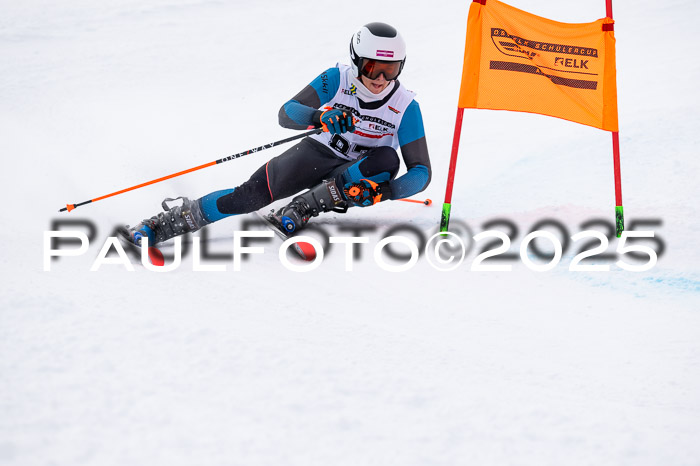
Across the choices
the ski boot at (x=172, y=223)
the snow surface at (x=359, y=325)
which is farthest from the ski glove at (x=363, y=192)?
the ski boot at (x=172, y=223)

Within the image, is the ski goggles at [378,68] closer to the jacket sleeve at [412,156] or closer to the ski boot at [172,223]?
the jacket sleeve at [412,156]

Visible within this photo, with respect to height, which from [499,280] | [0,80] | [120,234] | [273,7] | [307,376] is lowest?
[307,376]

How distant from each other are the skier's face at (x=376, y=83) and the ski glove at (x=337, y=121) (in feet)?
1.10

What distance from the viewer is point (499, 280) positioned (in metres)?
3.95

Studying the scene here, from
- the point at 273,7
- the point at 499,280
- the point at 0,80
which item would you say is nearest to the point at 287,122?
the point at 499,280

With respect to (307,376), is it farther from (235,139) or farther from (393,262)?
(235,139)

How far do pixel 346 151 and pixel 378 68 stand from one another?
29.4 inches

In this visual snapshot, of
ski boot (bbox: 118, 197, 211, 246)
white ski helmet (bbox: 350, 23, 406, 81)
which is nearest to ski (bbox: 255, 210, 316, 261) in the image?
ski boot (bbox: 118, 197, 211, 246)

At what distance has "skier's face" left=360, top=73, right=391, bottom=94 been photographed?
14.7ft

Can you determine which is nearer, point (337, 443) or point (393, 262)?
point (337, 443)

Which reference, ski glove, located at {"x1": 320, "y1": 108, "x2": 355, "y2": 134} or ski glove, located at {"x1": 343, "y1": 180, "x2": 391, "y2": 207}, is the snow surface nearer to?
ski glove, located at {"x1": 343, "y1": 180, "x2": 391, "y2": 207}

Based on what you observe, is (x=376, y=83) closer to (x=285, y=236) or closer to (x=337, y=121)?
(x=337, y=121)

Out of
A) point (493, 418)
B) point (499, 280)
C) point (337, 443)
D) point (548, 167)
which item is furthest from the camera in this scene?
point (548, 167)

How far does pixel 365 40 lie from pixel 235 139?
3.64m
